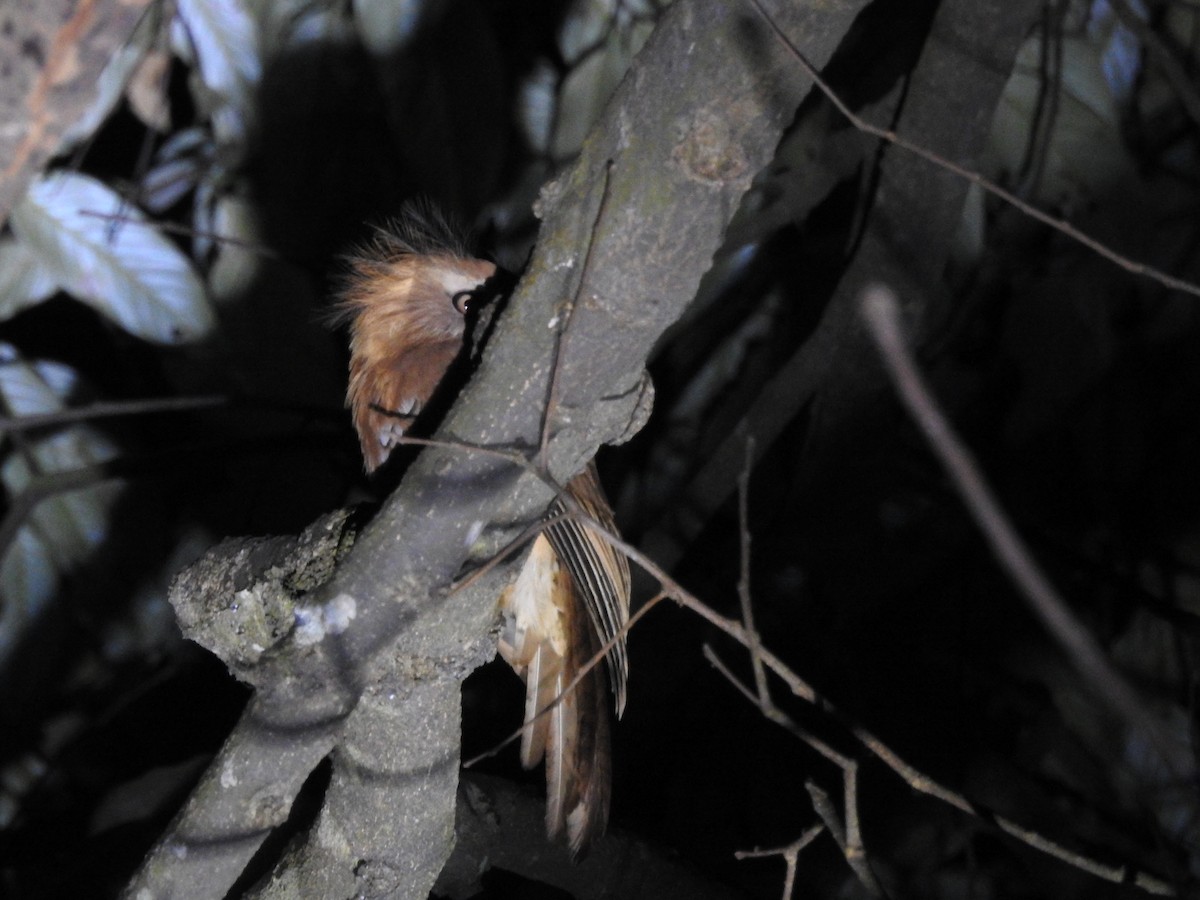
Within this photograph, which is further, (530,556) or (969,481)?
(530,556)

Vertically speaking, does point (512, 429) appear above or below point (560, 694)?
above

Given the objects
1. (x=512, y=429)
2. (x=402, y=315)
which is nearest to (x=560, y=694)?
(x=402, y=315)

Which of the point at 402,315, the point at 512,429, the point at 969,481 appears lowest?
the point at 402,315

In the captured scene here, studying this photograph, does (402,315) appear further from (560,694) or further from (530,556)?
(560,694)

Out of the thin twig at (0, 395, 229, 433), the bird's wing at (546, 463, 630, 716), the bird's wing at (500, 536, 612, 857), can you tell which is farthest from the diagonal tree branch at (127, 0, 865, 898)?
the thin twig at (0, 395, 229, 433)

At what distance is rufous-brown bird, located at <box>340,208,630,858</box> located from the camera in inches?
61.0

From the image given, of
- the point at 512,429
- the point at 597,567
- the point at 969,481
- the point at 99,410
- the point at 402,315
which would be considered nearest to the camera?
the point at 969,481

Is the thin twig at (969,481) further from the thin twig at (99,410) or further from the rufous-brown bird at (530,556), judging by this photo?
the thin twig at (99,410)

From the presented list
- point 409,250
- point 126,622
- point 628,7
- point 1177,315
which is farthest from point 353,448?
point 1177,315

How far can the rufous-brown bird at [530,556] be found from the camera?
5.08 feet

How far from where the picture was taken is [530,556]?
5.47ft

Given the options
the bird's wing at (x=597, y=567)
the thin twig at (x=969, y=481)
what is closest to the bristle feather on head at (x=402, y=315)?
the bird's wing at (x=597, y=567)

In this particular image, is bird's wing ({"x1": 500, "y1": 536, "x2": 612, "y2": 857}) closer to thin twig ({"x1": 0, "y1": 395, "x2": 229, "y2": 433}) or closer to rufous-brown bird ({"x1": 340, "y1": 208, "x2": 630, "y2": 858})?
rufous-brown bird ({"x1": 340, "y1": 208, "x2": 630, "y2": 858})

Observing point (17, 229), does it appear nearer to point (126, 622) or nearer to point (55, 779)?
point (126, 622)
